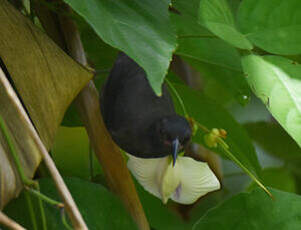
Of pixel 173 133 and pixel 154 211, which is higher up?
pixel 173 133

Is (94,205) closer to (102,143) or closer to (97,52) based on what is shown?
(102,143)

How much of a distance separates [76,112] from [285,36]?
0.62 ft

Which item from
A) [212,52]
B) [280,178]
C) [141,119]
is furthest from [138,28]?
[280,178]

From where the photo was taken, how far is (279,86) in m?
0.38

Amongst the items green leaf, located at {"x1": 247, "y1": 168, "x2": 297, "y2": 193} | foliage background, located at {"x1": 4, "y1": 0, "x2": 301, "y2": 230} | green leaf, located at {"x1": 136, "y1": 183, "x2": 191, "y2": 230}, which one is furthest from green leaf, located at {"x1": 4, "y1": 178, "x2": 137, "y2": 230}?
green leaf, located at {"x1": 247, "y1": 168, "x2": 297, "y2": 193}

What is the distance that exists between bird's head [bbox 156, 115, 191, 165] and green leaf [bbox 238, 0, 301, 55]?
10 cm

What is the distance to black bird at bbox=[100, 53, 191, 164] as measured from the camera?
0.35 metres

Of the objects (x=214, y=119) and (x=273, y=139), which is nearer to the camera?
(x=214, y=119)

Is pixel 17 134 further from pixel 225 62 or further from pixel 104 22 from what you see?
pixel 225 62

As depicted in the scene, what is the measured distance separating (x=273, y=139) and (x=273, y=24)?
0.45 metres

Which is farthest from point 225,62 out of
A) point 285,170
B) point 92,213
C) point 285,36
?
point 285,170

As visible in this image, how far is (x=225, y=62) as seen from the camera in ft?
1.65

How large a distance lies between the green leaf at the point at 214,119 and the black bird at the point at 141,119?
0.14 metres

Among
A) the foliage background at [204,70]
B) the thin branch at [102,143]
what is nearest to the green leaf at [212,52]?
the foliage background at [204,70]
